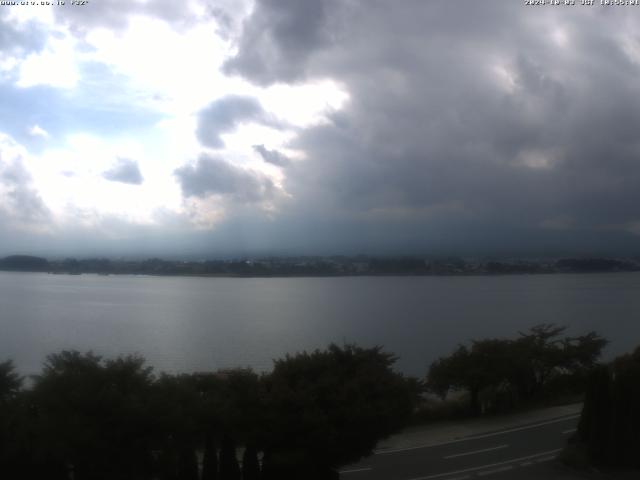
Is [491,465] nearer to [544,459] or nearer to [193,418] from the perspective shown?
[544,459]

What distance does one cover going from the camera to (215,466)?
34.7 ft

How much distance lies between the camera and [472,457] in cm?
1424

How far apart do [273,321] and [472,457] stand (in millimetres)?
33378

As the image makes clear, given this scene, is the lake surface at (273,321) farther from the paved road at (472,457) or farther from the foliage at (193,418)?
the foliage at (193,418)

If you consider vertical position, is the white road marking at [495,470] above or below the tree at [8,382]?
below

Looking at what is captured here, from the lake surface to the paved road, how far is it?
11.2 meters

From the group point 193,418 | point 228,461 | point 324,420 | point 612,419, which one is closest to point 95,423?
point 193,418

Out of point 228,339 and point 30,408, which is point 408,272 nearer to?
point 228,339

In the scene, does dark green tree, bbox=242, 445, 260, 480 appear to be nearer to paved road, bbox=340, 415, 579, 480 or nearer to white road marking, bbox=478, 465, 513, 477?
paved road, bbox=340, 415, 579, 480

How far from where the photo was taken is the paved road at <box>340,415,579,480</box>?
12852 millimetres

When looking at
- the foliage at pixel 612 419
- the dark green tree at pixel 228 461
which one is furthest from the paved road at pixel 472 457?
the dark green tree at pixel 228 461

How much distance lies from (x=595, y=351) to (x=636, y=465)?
1230 cm

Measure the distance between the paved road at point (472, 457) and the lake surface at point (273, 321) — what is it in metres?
11.2

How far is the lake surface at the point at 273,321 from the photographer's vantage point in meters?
33.0
